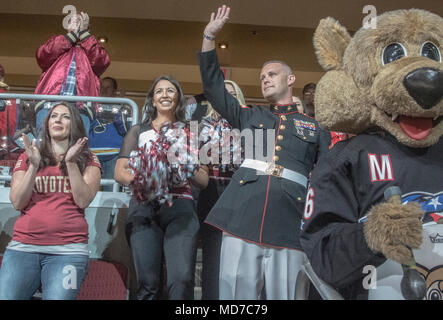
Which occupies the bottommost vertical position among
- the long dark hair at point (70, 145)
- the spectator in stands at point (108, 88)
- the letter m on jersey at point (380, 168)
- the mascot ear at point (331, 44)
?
the letter m on jersey at point (380, 168)

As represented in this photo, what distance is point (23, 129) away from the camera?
3154 millimetres

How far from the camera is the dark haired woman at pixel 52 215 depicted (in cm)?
208

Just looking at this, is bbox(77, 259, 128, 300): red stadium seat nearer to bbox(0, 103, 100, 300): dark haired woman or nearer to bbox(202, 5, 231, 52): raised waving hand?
bbox(0, 103, 100, 300): dark haired woman

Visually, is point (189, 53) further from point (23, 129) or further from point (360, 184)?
point (360, 184)

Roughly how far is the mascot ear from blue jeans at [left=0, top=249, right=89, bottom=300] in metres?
1.44

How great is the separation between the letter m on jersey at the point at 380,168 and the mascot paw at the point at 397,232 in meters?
0.22

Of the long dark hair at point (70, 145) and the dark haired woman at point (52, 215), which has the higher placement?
the long dark hair at point (70, 145)

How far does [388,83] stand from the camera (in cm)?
137

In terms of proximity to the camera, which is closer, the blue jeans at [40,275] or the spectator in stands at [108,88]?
the blue jeans at [40,275]

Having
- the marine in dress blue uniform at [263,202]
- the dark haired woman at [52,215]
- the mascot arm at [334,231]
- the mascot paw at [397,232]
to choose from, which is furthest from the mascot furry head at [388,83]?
the dark haired woman at [52,215]

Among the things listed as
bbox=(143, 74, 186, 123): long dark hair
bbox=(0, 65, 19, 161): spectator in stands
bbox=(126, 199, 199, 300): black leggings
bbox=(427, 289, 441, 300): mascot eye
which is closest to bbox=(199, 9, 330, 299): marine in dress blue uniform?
bbox=(126, 199, 199, 300): black leggings

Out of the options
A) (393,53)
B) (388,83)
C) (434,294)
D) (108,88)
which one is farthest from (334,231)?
(108,88)

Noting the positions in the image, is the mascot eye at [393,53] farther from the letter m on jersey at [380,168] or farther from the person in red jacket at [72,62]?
the person in red jacket at [72,62]

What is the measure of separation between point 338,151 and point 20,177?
5.25ft
